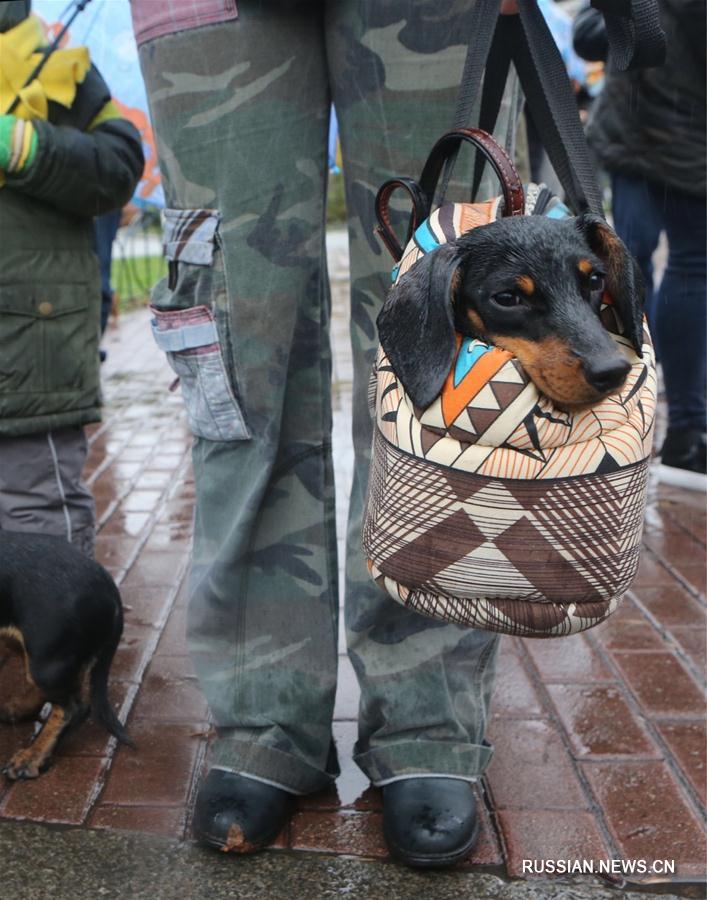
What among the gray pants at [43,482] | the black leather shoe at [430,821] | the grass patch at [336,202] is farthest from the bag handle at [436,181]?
the grass patch at [336,202]

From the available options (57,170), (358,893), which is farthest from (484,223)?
(57,170)

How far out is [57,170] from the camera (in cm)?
279

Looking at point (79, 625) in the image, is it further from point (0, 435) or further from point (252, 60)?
point (252, 60)

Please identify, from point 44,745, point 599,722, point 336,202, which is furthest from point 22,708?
point 336,202

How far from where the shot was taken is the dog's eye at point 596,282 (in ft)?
4.83

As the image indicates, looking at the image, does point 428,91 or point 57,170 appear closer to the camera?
point 428,91

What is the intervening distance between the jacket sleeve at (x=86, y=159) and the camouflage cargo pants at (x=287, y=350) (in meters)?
0.94

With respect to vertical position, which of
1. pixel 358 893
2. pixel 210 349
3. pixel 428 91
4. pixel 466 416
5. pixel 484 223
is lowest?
pixel 358 893

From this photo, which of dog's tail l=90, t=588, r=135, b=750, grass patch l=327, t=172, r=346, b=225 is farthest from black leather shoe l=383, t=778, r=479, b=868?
grass patch l=327, t=172, r=346, b=225

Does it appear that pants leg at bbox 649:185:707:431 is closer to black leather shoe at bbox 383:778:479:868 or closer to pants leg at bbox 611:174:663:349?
pants leg at bbox 611:174:663:349

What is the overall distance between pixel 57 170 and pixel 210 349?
3.71 feet

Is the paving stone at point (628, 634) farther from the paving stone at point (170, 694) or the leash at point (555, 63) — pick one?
the leash at point (555, 63)

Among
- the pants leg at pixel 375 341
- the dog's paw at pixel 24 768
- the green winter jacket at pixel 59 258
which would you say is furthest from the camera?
the green winter jacket at pixel 59 258

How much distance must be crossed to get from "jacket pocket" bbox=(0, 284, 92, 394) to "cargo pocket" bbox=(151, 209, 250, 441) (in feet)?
3.21
